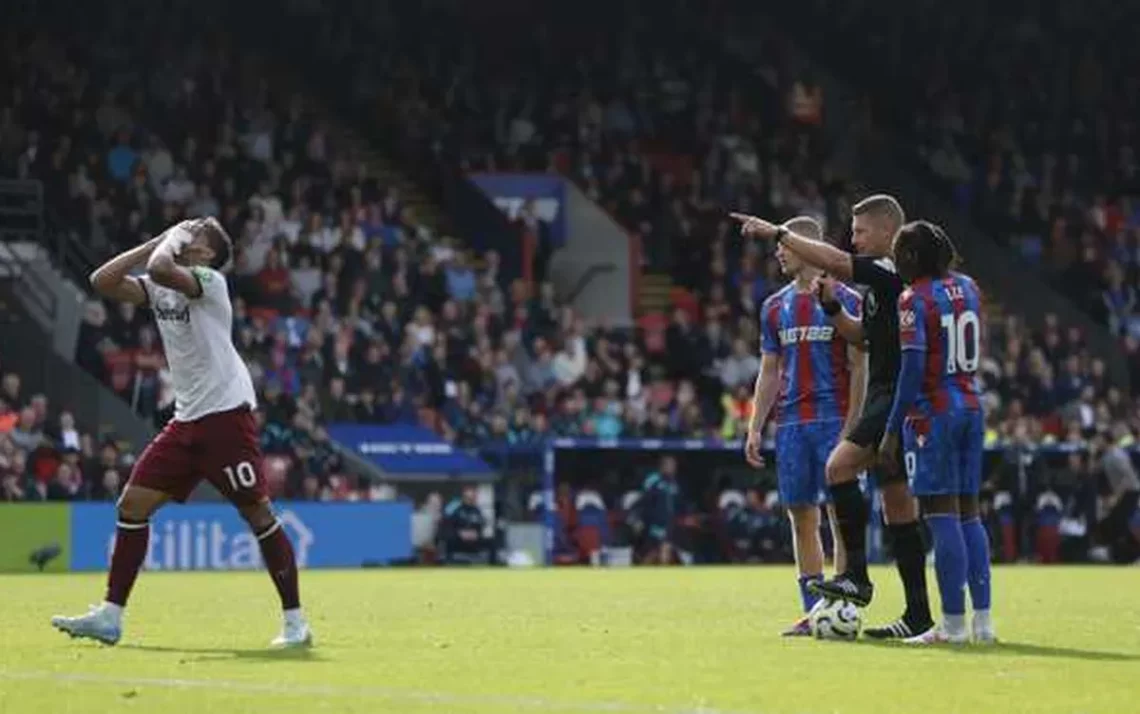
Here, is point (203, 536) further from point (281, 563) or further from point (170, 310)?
point (281, 563)

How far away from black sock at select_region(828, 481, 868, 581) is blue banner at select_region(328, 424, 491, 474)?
1962 centimetres

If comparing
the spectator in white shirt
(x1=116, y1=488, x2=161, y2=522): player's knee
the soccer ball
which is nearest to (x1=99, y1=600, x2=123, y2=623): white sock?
(x1=116, y1=488, x2=161, y2=522): player's knee

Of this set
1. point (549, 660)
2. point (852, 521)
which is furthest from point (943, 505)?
point (549, 660)

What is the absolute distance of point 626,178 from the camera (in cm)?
4434

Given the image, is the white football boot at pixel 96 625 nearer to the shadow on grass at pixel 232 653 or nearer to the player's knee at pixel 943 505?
the shadow on grass at pixel 232 653

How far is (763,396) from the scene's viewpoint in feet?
55.3

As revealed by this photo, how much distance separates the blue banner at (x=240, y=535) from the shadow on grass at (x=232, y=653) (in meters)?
15.4

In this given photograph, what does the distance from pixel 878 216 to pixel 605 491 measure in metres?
21.5

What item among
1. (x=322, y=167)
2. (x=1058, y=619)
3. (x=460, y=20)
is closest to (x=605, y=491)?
(x=322, y=167)

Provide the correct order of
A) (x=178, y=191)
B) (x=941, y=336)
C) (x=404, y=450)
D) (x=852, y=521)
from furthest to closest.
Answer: (x=178, y=191) → (x=404, y=450) → (x=852, y=521) → (x=941, y=336)

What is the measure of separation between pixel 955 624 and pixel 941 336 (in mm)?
1549

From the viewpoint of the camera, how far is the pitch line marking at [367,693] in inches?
417

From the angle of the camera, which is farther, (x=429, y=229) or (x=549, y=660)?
(x=429, y=229)

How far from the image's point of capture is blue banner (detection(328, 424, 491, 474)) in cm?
3491
